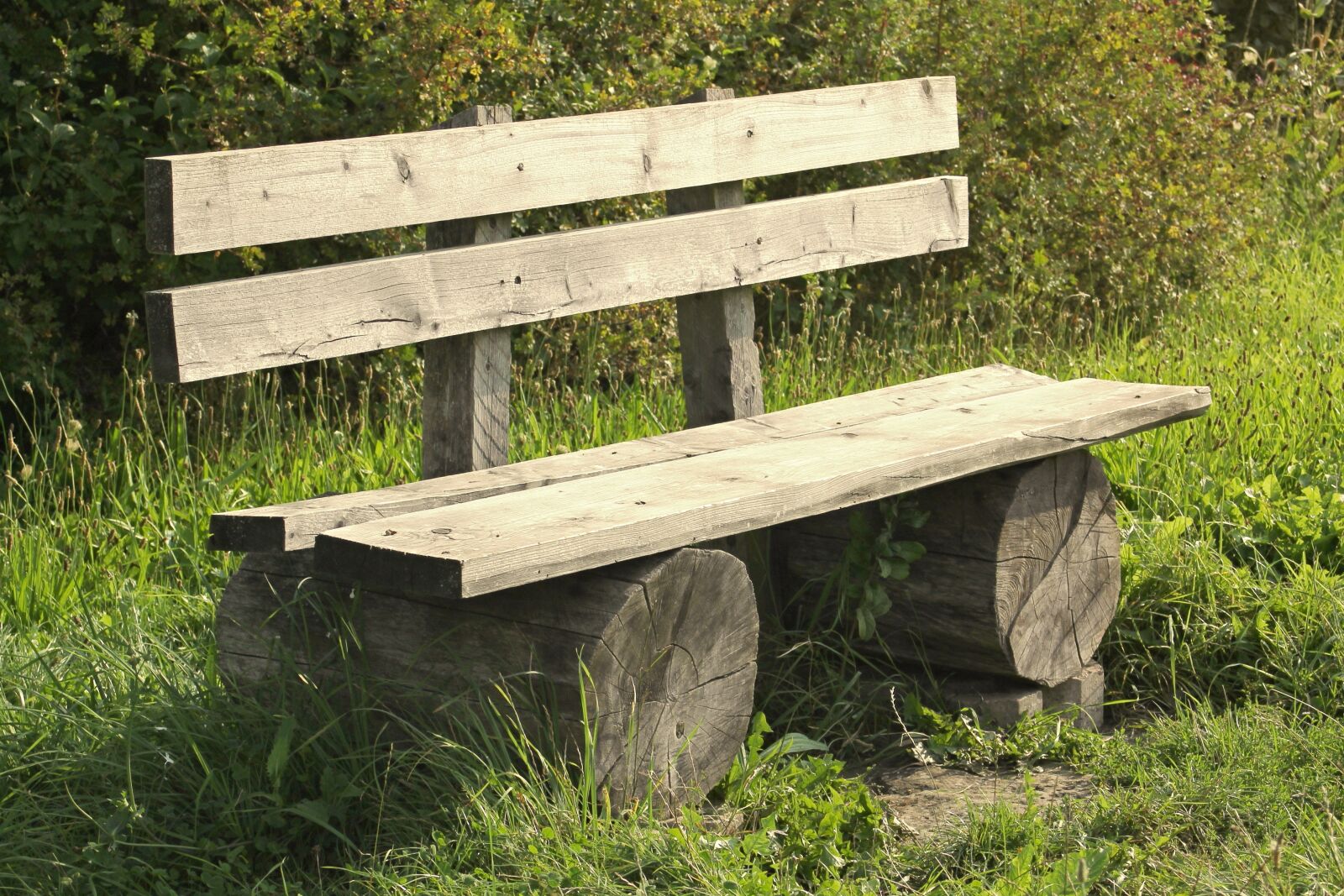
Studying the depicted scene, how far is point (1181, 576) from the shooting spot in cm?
410

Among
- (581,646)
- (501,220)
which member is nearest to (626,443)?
(501,220)

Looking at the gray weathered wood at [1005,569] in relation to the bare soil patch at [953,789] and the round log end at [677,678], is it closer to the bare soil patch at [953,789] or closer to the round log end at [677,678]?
the bare soil patch at [953,789]

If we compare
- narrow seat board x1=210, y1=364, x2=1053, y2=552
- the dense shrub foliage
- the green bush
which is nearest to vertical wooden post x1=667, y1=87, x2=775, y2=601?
narrow seat board x1=210, y1=364, x2=1053, y2=552

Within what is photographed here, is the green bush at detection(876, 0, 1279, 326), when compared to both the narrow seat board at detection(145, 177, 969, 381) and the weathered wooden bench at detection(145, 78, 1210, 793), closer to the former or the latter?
the narrow seat board at detection(145, 177, 969, 381)

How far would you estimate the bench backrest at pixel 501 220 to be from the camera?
9.92ft

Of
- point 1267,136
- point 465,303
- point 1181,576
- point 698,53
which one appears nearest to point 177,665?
point 465,303

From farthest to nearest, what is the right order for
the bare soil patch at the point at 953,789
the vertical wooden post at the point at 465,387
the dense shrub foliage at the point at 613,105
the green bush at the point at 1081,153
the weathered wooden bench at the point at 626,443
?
the green bush at the point at 1081,153 < the dense shrub foliage at the point at 613,105 < the vertical wooden post at the point at 465,387 < the bare soil patch at the point at 953,789 < the weathered wooden bench at the point at 626,443

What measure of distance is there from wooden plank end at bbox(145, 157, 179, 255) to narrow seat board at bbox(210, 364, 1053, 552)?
0.52 meters

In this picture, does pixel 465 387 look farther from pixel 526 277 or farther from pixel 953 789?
pixel 953 789

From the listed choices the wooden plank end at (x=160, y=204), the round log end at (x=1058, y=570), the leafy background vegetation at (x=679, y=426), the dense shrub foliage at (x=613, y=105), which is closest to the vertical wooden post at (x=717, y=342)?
the leafy background vegetation at (x=679, y=426)

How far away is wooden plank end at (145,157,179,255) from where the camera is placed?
9.59ft

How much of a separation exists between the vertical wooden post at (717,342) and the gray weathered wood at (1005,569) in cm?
40

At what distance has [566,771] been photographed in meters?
2.79

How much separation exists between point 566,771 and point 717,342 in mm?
1622
